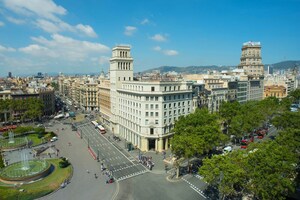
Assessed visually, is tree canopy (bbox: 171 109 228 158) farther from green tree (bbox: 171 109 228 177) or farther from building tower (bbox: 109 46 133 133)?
building tower (bbox: 109 46 133 133)

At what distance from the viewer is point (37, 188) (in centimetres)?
5922

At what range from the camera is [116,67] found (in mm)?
104750

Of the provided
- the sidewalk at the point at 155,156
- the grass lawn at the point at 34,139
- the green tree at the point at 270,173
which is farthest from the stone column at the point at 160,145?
the grass lawn at the point at 34,139

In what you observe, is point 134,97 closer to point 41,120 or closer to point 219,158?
point 219,158

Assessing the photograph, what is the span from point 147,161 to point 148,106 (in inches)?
834

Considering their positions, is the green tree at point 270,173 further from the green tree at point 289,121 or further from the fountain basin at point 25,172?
the fountain basin at point 25,172

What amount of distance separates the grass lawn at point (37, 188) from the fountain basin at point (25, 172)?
2.11 metres

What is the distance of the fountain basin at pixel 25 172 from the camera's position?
6291 cm

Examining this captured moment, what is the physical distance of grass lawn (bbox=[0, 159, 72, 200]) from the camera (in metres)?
55.5

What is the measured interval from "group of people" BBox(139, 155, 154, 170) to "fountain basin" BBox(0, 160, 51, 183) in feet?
96.7

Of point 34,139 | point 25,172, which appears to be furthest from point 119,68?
point 25,172

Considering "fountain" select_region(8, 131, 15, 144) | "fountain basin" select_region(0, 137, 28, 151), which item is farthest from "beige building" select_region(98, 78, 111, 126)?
"fountain" select_region(8, 131, 15, 144)

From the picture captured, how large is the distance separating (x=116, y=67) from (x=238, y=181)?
247ft

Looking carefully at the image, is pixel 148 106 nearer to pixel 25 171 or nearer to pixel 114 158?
pixel 114 158
